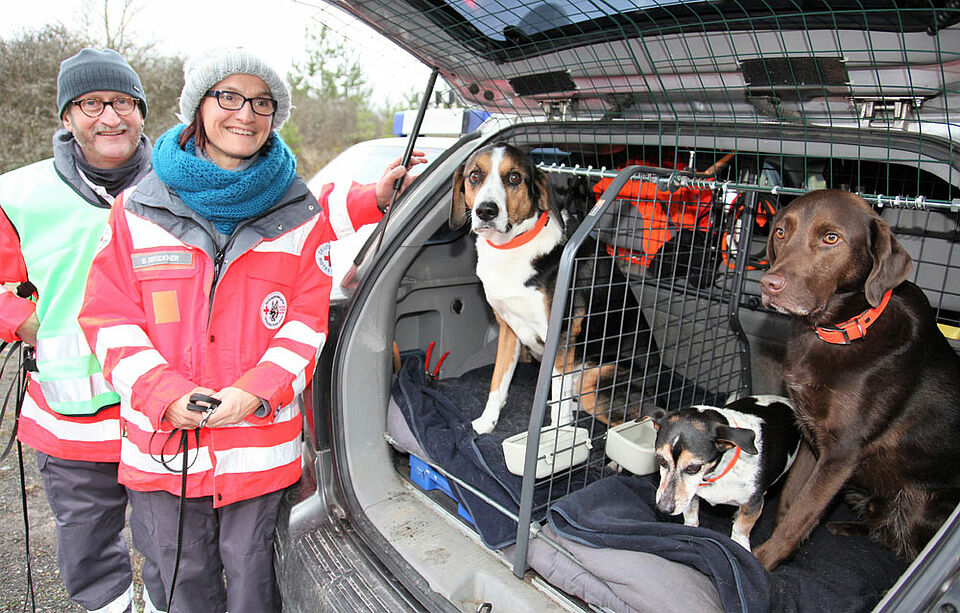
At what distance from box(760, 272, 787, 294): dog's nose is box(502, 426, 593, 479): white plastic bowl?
0.83 meters

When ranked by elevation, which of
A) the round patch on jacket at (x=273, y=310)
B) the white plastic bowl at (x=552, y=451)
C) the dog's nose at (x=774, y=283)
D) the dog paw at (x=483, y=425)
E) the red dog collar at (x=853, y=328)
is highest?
the dog's nose at (x=774, y=283)

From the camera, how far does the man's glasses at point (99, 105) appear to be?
7.83 ft

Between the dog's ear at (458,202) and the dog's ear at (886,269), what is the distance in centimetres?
161

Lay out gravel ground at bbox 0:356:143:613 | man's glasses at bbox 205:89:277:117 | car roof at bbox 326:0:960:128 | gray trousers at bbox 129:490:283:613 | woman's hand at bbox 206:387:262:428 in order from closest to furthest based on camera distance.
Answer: car roof at bbox 326:0:960:128, woman's hand at bbox 206:387:262:428, man's glasses at bbox 205:89:277:117, gray trousers at bbox 129:490:283:613, gravel ground at bbox 0:356:143:613

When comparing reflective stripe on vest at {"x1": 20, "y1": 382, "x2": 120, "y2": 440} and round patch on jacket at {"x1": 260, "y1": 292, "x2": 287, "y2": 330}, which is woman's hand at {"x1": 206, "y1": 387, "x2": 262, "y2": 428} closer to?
round patch on jacket at {"x1": 260, "y1": 292, "x2": 287, "y2": 330}

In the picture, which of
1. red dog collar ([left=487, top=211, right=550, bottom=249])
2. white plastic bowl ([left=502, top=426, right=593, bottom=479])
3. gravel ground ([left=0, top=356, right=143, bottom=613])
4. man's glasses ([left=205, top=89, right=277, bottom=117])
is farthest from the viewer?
gravel ground ([left=0, top=356, right=143, bottom=613])

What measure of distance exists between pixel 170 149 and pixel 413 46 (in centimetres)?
98

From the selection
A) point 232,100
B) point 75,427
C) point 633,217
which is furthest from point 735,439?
point 75,427

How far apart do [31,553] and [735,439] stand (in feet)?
11.9

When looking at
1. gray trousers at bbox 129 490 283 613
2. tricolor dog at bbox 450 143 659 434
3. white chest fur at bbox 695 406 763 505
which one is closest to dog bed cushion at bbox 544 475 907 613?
white chest fur at bbox 695 406 763 505

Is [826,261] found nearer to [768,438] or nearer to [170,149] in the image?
[768,438]

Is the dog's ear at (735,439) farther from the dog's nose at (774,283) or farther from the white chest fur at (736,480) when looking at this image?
the dog's nose at (774,283)

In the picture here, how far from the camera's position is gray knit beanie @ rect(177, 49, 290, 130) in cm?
203

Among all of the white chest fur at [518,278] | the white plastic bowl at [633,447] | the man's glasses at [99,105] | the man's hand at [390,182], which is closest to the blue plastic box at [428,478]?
the white plastic bowl at [633,447]
